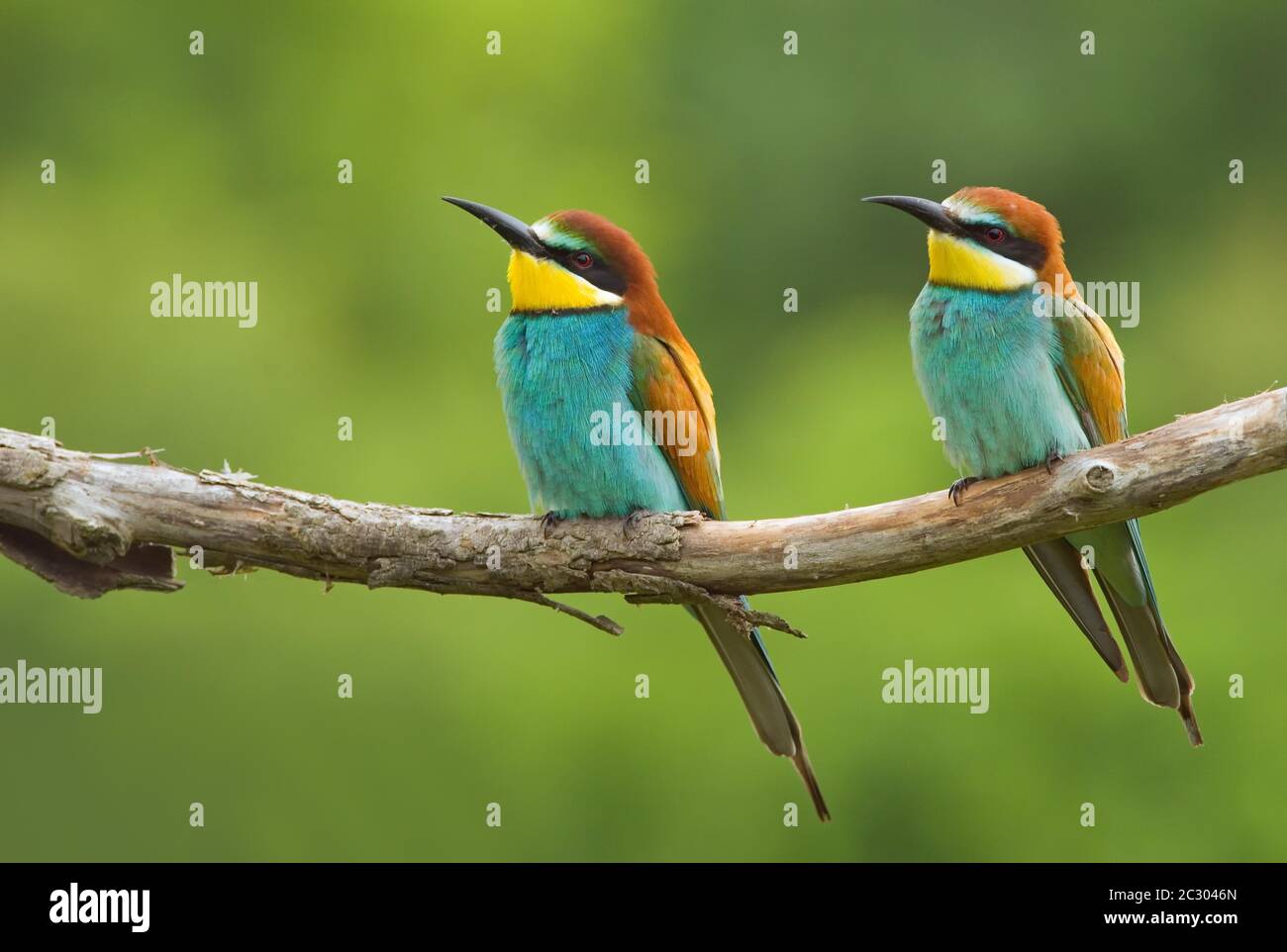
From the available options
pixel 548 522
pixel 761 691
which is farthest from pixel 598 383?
pixel 761 691

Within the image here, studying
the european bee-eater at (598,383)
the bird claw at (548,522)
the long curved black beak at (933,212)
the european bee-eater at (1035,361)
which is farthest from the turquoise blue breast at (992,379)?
the bird claw at (548,522)

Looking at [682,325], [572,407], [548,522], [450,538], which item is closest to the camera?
[450,538]

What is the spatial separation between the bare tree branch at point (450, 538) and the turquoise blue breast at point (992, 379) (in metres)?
0.14

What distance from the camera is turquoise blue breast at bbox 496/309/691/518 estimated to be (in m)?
3.35

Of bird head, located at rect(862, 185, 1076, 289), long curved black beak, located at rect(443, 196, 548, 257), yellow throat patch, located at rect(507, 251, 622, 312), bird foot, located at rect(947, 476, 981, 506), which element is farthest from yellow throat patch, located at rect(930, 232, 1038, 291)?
long curved black beak, located at rect(443, 196, 548, 257)

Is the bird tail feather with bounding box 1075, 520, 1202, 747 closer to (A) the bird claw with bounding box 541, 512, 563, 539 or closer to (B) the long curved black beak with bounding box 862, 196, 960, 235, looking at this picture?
(B) the long curved black beak with bounding box 862, 196, 960, 235

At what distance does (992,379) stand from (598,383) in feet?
2.65

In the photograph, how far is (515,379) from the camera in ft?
11.4

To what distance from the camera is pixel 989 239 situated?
332 centimetres

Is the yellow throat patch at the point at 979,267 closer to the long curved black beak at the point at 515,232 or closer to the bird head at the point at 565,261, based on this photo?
the bird head at the point at 565,261

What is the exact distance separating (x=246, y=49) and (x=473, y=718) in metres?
5.38

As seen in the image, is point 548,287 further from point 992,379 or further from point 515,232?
point 992,379

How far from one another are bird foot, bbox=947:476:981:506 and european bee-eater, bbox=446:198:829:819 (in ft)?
1.94

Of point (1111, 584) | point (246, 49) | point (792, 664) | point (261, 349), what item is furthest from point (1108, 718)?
point (246, 49)
